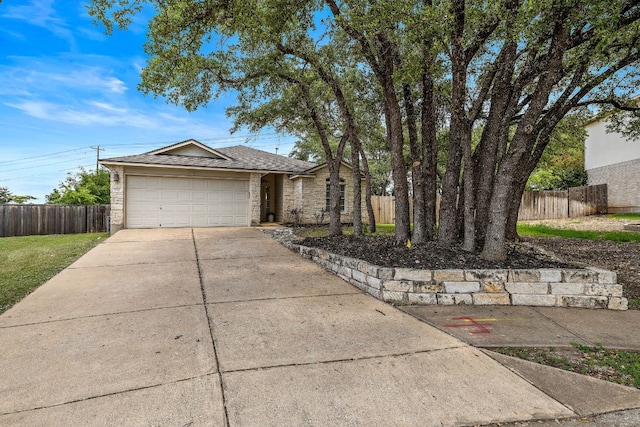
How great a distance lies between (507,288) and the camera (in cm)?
421

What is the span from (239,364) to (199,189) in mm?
11435

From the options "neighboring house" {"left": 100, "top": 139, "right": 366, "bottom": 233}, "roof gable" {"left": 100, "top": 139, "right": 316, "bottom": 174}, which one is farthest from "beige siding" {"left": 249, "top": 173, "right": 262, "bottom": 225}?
"roof gable" {"left": 100, "top": 139, "right": 316, "bottom": 174}

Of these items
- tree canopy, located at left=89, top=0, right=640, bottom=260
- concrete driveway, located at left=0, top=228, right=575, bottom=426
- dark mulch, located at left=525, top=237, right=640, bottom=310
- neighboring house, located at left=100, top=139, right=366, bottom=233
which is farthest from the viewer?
neighboring house, located at left=100, top=139, right=366, bottom=233

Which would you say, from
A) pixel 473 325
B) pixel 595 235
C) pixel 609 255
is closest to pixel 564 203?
pixel 595 235

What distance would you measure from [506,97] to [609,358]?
3877mm

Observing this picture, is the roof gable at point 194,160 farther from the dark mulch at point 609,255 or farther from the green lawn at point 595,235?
the dark mulch at point 609,255

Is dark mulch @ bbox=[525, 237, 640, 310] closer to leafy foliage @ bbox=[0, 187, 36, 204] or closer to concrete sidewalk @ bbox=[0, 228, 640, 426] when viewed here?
concrete sidewalk @ bbox=[0, 228, 640, 426]

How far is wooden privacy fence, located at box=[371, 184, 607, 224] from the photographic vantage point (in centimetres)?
1630

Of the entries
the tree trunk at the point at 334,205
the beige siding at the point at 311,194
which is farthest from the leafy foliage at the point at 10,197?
the tree trunk at the point at 334,205

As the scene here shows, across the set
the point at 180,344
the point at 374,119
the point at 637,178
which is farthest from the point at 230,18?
the point at 637,178

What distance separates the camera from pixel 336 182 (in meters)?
10.1

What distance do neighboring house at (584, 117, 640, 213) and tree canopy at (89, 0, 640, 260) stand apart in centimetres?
959

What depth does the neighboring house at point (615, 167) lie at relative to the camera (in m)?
15.2

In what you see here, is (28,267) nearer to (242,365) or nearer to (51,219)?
(242,365)
